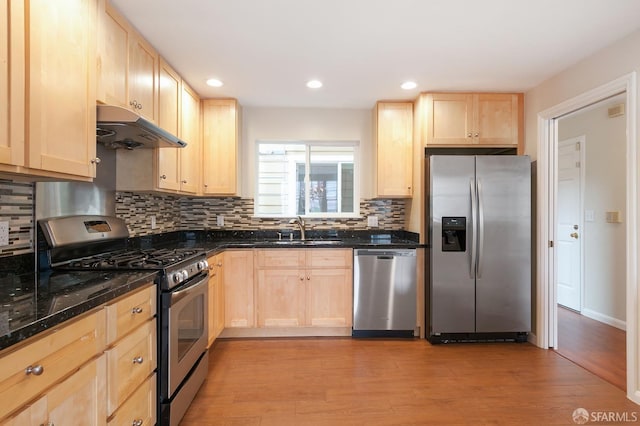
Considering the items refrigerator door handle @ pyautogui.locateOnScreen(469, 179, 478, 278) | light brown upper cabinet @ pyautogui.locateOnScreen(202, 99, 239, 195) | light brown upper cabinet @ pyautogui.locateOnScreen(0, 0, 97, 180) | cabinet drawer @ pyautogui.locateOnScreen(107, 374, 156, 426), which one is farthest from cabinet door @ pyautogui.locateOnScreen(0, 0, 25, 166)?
refrigerator door handle @ pyautogui.locateOnScreen(469, 179, 478, 278)

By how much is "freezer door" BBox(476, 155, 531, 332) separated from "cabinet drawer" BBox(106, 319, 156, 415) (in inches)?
105

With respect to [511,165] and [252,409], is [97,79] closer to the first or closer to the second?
[252,409]

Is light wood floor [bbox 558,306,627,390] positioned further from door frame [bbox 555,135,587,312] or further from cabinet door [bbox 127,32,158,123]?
cabinet door [bbox 127,32,158,123]

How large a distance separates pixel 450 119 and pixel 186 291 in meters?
2.77

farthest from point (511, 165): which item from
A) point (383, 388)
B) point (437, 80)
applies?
point (383, 388)

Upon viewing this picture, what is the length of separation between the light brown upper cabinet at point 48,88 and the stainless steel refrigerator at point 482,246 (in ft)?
8.55

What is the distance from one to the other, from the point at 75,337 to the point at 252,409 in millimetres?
1273


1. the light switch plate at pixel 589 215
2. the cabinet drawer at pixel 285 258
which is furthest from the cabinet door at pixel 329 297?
the light switch plate at pixel 589 215

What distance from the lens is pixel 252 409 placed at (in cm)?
198

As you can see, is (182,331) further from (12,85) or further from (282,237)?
(282,237)

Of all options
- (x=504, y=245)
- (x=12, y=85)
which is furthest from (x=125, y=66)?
(x=504, y=245)

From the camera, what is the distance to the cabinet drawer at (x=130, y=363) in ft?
4.26

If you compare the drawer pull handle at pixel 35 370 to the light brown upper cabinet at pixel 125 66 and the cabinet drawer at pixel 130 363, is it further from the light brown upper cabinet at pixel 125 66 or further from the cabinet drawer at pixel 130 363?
the light brown upper cabinet at pixel 125 66

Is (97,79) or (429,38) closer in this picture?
(97,79)
